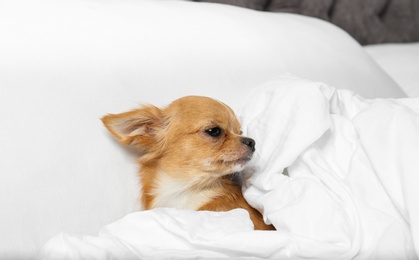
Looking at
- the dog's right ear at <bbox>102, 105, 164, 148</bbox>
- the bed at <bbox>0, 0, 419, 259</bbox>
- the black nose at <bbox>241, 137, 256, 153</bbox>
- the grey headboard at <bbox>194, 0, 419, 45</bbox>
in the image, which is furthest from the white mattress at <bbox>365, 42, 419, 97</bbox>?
the dog's right ear at <bbox>102, 105, 164, 148</bbox>

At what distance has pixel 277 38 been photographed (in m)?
1.84

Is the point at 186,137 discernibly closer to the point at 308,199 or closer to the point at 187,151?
the point at 187,151

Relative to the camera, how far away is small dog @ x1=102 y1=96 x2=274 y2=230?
1249 millimetres

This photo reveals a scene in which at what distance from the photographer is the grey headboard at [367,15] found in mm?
2389

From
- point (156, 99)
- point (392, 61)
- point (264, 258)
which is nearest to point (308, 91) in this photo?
point (156, 99)

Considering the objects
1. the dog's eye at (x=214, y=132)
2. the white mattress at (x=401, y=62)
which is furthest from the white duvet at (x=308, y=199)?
the white mattress at (x=401, y=62)

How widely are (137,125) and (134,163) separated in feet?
0.30

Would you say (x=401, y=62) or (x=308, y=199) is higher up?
(x=308, y=199)

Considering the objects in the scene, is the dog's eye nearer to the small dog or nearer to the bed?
the small dog

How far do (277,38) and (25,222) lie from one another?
110cm

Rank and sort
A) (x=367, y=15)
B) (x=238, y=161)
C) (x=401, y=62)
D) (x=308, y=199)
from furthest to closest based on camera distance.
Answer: (x=367, y=15)
(x=401, y=62)
(x=238, y=161)
(x=308, y=199)

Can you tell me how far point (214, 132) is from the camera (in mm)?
1266

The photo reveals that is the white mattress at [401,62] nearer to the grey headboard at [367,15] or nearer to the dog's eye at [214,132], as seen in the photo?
the grey headboard at [367,15]

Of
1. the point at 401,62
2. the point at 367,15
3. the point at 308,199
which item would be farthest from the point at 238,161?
the point at 367,15
